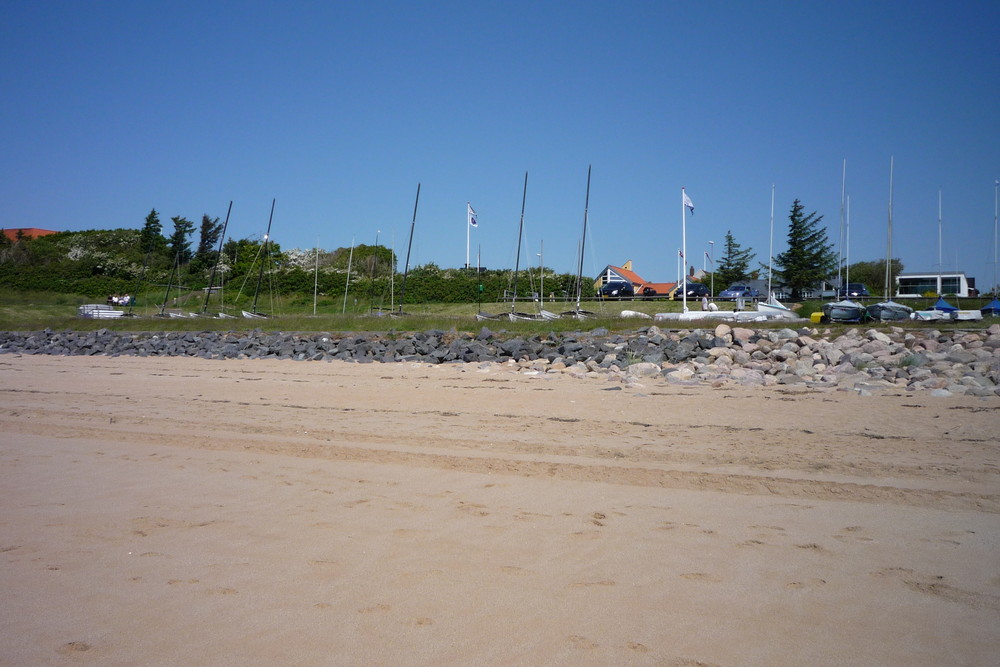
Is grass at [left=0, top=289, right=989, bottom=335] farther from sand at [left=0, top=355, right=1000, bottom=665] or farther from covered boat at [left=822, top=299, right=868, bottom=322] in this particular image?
sand at [left=0, top=355, right=1000, bottom=665]

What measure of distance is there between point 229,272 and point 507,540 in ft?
159

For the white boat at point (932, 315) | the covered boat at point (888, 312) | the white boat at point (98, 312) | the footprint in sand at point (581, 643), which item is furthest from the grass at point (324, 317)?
the footprint in sand at point (581, 643)

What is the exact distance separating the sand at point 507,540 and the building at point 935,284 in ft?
112

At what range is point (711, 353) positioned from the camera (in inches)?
567

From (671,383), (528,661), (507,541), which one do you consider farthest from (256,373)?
(528,661)

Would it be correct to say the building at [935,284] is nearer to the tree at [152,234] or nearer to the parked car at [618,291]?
the parked car at [618,291]

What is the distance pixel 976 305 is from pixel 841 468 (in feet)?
102

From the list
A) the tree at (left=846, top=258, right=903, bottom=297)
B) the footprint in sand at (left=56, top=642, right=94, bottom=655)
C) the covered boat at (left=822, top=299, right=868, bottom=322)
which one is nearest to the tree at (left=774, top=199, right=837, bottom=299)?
the tree at (left=846, top=258, right=903, bottom=297)

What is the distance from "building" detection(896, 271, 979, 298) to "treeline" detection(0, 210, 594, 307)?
17.5 m

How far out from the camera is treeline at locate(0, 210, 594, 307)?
4184cm

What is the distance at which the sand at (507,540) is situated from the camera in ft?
9.92

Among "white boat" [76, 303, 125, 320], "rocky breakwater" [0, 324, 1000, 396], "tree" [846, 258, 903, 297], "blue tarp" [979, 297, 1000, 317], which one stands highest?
"tree" [846, 258, 903, 297]

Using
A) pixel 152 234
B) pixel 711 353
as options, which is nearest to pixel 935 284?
pixel 711 353

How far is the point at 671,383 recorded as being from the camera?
11633 mm
